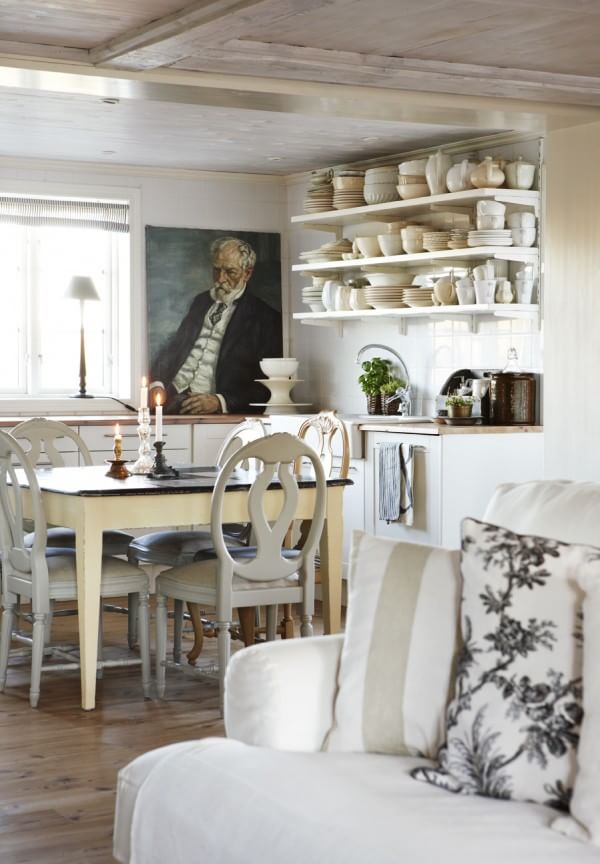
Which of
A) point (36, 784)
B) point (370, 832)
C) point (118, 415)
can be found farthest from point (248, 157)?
point (370, 832)

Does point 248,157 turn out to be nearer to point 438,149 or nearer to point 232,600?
point 438,149

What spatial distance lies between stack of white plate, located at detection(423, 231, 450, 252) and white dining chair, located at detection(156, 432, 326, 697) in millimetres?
2441

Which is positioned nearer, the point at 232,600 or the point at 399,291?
the point at 232,600

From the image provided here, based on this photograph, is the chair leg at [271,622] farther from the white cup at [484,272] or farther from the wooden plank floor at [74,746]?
the white cup at [484,272]

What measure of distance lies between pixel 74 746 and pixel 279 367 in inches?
168

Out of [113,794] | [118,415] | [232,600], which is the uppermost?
[118,415]

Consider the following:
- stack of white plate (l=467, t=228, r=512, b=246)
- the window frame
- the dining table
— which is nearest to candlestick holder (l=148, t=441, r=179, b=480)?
the dining table

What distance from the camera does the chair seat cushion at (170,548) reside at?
5.43 meters

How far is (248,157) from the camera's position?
7895 mm

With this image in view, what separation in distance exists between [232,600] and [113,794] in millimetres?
1057

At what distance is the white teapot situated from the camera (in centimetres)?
686

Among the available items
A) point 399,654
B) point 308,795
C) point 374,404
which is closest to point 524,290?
point 374,404

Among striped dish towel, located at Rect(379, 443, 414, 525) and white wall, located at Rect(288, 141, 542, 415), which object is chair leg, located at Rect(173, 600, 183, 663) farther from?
white wall, located at Rect(288, 141, 542, 415)

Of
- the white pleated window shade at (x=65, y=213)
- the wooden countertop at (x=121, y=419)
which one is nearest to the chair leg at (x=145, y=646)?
the wooden countertop at (x=121, y=419)
